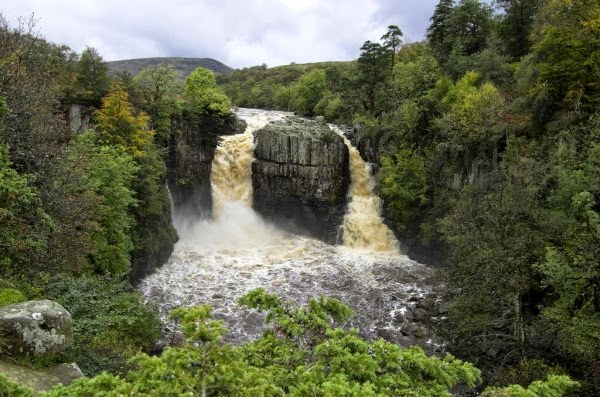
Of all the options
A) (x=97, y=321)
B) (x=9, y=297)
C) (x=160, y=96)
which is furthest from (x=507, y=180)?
(x=160, y=96)

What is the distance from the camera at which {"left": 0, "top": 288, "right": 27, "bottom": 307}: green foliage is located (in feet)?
29.3

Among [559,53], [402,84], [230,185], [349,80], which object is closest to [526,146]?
[559,53]

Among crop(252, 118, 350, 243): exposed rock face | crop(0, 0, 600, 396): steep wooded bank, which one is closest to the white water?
crop(252, 118, 350, 243): exposed rock face

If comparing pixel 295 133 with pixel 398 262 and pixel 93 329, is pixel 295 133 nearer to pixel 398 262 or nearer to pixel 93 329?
pixel 398 262

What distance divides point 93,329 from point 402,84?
32.8 m

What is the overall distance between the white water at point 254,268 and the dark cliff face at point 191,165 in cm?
78

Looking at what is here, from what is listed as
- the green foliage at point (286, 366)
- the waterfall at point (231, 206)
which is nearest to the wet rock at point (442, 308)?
the waterfall at point (231, 206)

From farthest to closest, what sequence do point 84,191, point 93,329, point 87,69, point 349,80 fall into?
point 349,80, point 87,69, point 84,191, point 93,329

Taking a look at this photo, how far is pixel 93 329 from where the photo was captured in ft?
37.1

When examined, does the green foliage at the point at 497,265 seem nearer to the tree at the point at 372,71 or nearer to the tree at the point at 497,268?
the tree at the point at 497,268

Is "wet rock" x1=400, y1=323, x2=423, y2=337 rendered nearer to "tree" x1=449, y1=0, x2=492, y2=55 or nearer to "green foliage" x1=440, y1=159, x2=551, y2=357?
"green foliage" x1=440, y1=159, x2=551, y2=357

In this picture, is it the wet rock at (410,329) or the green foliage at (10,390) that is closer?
the green foliage at (10,390)

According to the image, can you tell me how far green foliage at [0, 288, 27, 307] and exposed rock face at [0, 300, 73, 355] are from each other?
1.05 m

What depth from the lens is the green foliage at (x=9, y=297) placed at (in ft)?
29.3
